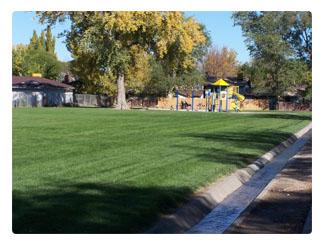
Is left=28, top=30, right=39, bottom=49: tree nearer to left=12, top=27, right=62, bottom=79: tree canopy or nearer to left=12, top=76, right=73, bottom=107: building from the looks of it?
left=12, top=27, right=62, bottom=79: tree canopy

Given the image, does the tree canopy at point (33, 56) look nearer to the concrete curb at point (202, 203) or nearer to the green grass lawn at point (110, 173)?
the green grass lawn at point (110, 173)

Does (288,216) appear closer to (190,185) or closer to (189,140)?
(190,185)

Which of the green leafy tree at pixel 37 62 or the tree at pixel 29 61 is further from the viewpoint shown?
the green leafy tree at pixel 37 62

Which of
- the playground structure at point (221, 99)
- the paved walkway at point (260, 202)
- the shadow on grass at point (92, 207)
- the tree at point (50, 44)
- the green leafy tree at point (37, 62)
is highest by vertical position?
the tree at point (50, 44)

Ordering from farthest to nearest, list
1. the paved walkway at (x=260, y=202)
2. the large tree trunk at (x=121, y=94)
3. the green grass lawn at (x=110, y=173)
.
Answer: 1. the large tree trunk at (x=121, y=94)
2. the paved walkway at (x=260, y=202)
3. the green grass lawn at (x=110, y=173)

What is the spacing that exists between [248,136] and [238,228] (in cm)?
1679

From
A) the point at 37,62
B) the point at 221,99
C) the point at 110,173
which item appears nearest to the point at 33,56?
the point at 37,62

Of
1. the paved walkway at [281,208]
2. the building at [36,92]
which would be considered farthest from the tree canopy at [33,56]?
the paved walkway at [281,208]

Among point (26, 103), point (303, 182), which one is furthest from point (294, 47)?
point (303, 182)

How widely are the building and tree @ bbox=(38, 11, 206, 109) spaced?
29.5ft

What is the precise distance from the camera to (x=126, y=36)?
187ft

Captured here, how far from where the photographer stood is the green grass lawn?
29.2 feet

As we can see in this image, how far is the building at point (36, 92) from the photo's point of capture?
65312 mm

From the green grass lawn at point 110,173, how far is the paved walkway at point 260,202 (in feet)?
2.17
